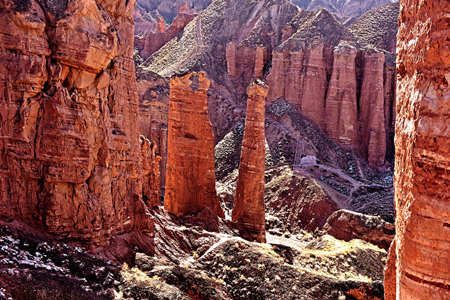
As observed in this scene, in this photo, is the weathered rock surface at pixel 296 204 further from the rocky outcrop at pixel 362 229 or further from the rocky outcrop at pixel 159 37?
the rocky outcrop at pixel 159 37

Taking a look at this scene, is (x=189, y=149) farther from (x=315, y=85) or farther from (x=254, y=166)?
(x=315, y=85)

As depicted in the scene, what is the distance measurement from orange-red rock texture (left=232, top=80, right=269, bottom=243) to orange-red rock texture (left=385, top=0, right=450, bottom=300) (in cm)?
2011

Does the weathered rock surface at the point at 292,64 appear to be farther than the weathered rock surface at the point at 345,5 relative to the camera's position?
No

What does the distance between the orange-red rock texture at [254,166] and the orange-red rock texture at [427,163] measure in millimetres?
20109

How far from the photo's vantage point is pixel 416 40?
5273mm

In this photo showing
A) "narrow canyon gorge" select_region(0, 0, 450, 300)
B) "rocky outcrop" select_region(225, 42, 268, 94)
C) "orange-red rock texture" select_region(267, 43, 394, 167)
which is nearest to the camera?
"narrow canyon gorge" select_region(0, 0, 450, 300)

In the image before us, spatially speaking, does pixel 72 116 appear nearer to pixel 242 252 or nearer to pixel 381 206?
pixel 242 252

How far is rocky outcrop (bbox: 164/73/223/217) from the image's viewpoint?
80.0 ft

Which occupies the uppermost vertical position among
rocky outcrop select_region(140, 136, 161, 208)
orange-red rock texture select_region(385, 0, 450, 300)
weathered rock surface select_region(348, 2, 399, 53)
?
weathered rock surface select_region(348, 2, 399, 53)

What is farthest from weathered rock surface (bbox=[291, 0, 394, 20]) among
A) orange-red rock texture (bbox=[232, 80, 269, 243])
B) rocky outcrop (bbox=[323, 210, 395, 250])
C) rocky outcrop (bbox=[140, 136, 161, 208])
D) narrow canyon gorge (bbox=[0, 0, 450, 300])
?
rocky outcrop (bbox=[140, 136, 161, 208])

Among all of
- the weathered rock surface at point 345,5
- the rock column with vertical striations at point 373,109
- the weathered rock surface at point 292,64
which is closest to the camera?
the rock column with vertical striations at point 373,109

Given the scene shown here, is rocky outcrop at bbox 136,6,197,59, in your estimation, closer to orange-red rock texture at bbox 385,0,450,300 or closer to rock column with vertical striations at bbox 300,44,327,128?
rock column with vertical striations at bbox 300,44,327,128

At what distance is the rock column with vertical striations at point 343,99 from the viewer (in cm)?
5188

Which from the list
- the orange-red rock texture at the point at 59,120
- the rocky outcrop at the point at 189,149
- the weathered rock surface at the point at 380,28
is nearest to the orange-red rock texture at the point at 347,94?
the weathered rock surface at the point at 380,28
